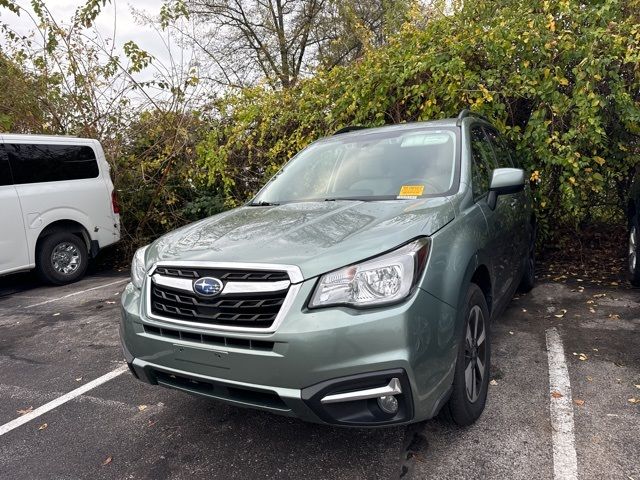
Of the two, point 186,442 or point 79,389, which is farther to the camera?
point 79,389

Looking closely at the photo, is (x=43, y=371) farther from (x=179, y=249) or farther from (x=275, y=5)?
(x=275, y=5)

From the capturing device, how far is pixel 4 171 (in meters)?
6.21

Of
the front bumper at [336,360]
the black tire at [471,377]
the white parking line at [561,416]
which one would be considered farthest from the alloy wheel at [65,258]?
the white parking line at [561,416]

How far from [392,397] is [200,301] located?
957 millimetres

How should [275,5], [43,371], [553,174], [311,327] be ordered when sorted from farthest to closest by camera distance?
[275,5] < [553,174] < [43,371] < [311,327]

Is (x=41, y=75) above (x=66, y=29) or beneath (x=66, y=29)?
beneath

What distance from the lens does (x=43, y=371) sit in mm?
3795

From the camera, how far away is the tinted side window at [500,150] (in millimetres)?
4047

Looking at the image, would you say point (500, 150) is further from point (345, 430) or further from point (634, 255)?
point (345, 430)

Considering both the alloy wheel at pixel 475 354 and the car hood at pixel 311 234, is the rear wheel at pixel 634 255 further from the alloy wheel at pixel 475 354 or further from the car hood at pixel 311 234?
the car hood at pixel 311 234

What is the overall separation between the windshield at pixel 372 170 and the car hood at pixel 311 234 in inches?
8.8

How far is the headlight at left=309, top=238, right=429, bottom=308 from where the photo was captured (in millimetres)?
1981

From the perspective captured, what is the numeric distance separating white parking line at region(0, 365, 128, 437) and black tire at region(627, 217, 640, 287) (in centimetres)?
497

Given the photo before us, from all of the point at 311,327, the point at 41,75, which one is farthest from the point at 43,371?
the point at 41,75
